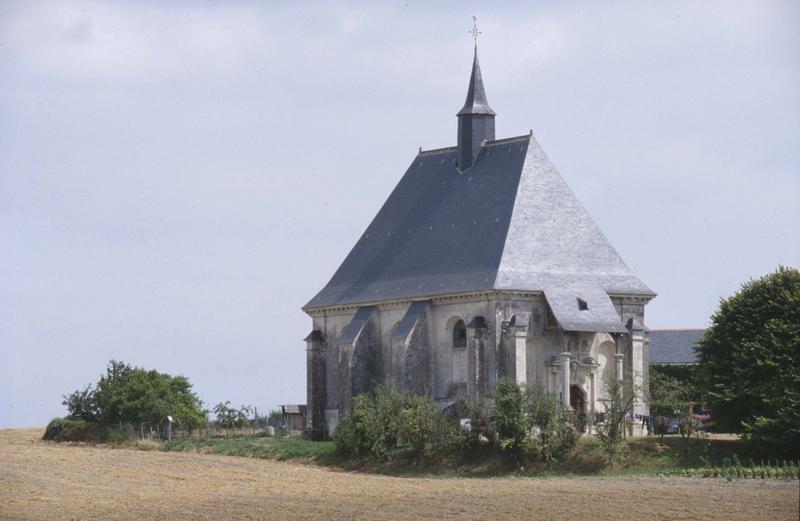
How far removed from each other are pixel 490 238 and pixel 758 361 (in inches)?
600

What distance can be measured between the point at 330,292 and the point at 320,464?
1472 cm

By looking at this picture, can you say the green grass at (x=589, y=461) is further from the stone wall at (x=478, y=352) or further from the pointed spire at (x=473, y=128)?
the pointed spire at (x=473, y=128)

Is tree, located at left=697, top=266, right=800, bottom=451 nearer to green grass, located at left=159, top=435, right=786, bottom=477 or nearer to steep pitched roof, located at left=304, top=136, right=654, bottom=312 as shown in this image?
green grass, located at left=159, top=435, right=786, bottom=477

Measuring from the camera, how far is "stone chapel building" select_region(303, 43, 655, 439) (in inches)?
2633

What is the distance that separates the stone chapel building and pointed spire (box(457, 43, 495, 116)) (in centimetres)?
6

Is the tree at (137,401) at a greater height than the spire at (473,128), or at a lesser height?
lesser

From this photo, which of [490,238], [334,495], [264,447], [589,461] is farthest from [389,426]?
[334,495]

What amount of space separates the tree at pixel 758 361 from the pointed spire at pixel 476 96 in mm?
17755

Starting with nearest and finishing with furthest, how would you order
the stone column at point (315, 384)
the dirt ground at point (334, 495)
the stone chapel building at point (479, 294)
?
the dirt ground at point (334, 495) < the stone chapel building at point (479, 294) < the stone column at point (315, 384)

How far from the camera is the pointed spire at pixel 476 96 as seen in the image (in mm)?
74250

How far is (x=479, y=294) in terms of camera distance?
67250 millimetres

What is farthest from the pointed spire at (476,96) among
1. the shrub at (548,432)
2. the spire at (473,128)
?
the shrub at (548,432)

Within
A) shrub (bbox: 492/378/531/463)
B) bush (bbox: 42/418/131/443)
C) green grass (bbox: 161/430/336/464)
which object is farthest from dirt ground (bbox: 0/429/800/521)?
bush (bbox: 42/418/131/443)

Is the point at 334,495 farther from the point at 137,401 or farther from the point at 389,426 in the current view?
the point at 137,401
